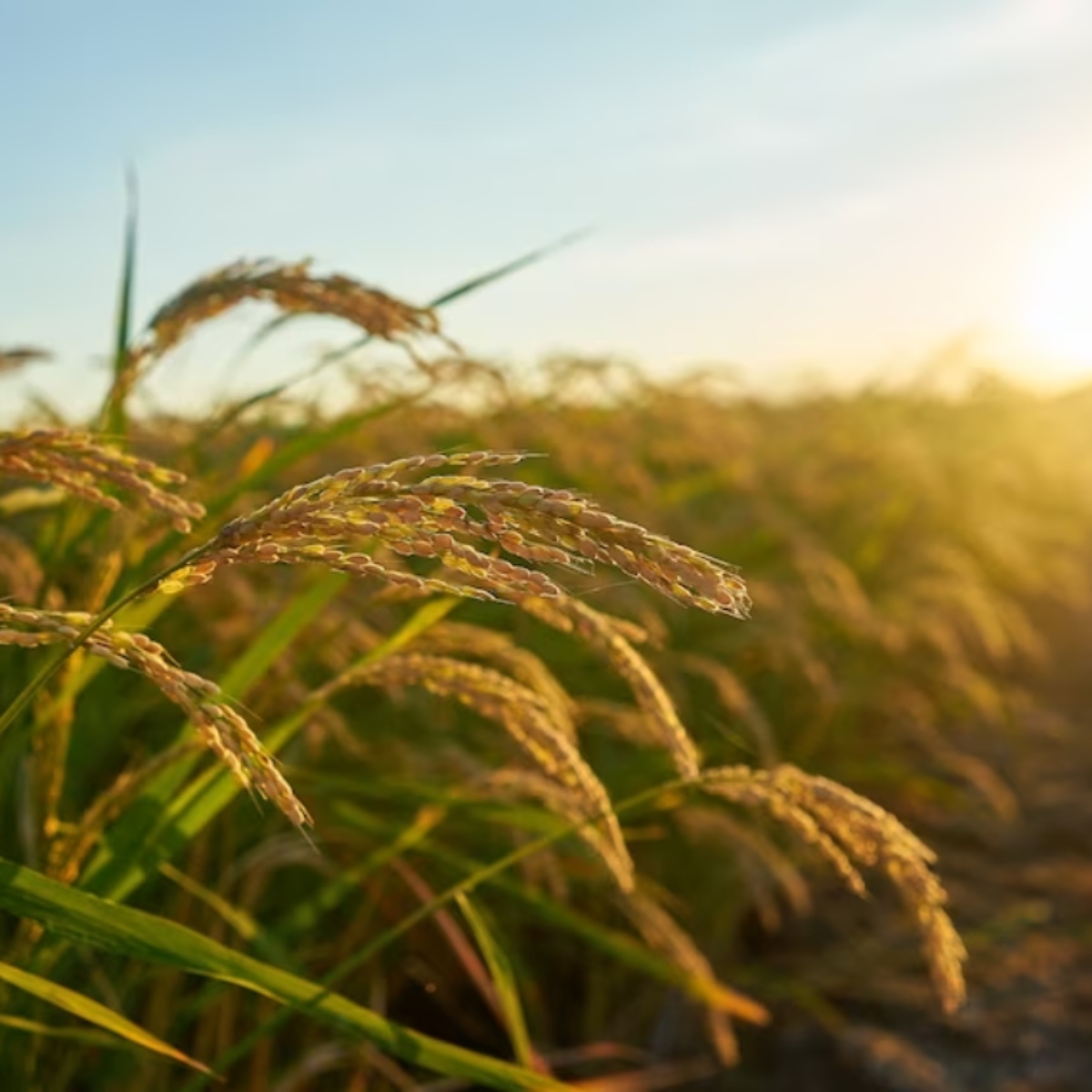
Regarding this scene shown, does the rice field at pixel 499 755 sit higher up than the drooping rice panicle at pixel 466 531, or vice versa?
the drooping rice panicle at pixel 466 531

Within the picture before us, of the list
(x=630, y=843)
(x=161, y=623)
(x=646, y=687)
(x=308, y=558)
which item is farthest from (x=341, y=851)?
(x=308, y=558)

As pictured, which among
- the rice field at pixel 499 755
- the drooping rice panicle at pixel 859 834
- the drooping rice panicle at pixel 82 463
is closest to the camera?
the drooping rice panicle at pixel 82 463

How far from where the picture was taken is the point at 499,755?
3424mm

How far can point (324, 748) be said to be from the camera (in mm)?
3123

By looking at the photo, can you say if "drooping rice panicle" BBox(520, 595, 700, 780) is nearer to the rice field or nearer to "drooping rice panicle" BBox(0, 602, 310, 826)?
the rice field

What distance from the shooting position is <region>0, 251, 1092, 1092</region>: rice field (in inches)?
55.3

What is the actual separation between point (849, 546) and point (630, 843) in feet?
7.59

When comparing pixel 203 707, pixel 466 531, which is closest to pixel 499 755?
pixel 203 707

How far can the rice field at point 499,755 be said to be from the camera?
1405mm

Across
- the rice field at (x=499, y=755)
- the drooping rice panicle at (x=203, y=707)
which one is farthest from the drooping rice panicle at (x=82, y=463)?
the drooping rice panicle at (x=203, y=707)

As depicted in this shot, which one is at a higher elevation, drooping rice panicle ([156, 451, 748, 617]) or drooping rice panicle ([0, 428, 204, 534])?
drooping rice panicle ([0, 428, 204, 534])

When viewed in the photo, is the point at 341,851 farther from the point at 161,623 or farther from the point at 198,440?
the point at 198,440

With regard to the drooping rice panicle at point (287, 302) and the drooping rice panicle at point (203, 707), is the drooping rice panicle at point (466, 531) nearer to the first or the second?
the drooping rice panicle at point (203, 707)

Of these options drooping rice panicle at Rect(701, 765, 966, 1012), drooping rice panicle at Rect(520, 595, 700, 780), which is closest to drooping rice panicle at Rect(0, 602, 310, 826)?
drooping rice panicle at Rect(520, 595, 700, 780)
